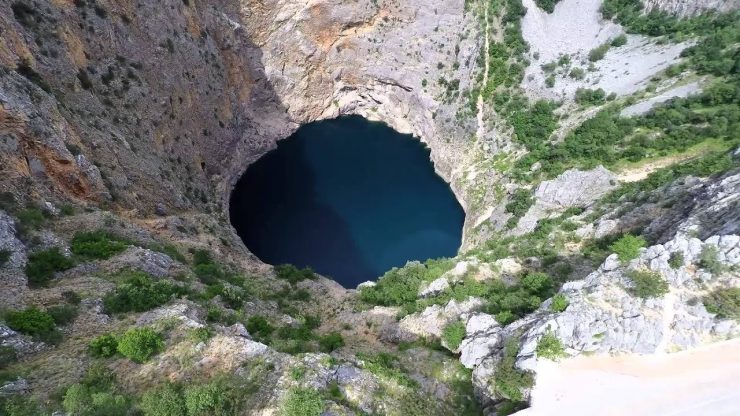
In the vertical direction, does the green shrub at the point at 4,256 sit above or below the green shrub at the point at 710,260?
above

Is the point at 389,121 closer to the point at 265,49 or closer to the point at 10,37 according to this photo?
the point at 265,49

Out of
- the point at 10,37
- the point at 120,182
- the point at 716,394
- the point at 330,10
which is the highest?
the point at 330,10

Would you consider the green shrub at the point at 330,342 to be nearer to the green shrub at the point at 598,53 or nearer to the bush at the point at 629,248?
the bush at the point at 629,248

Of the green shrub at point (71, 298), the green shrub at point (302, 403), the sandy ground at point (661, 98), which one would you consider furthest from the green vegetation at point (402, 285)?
the sandy ground at point (661, 98)

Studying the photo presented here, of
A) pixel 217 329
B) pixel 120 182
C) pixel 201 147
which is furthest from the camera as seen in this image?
pixel 201 147

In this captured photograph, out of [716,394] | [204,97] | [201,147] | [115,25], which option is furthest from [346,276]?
[716,394]

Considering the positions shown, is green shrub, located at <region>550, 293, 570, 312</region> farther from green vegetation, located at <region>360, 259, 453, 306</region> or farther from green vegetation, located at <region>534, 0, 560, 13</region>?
green vegetation, located at <region>534, 0, 560, 13</region>

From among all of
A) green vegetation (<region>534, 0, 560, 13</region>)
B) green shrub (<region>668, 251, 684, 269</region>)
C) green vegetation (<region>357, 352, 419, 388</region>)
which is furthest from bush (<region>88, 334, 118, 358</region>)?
green vegetation (<region>534, 0, 560, 13</region>)
